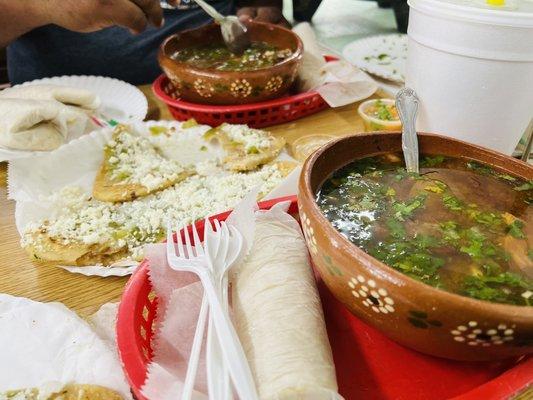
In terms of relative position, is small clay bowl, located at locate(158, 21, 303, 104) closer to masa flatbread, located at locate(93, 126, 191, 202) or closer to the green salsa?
the green salsa

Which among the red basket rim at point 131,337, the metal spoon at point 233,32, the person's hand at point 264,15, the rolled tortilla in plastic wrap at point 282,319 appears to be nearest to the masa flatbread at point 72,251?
the red basket rim at point 131,337

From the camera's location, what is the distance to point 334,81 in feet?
5.83

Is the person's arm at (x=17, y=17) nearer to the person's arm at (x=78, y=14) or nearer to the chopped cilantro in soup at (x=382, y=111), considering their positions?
the person's arm at (x=78, y=14)

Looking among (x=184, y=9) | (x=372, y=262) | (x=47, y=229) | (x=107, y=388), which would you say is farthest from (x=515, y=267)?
(x=184, y=9)

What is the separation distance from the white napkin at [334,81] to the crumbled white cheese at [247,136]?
35 cm

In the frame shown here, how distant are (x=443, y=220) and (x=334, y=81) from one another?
3.72 feet

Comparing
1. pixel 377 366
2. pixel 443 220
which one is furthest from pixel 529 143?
pixel 377 366

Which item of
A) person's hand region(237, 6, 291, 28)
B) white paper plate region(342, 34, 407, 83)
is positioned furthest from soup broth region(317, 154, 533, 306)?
person's hand region(237, 6, 291, 28)

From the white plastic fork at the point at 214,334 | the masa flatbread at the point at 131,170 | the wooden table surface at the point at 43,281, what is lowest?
the wooden table surface at the point at 43,281

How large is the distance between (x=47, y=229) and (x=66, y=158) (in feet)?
1.16

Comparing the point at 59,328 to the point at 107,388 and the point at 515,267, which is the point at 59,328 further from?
the point at 515,267

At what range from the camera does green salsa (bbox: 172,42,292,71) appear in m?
1.75

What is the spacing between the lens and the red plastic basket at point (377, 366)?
25.8 inches

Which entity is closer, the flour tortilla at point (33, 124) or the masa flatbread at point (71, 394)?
the masa flatbread at point (71, 394)
